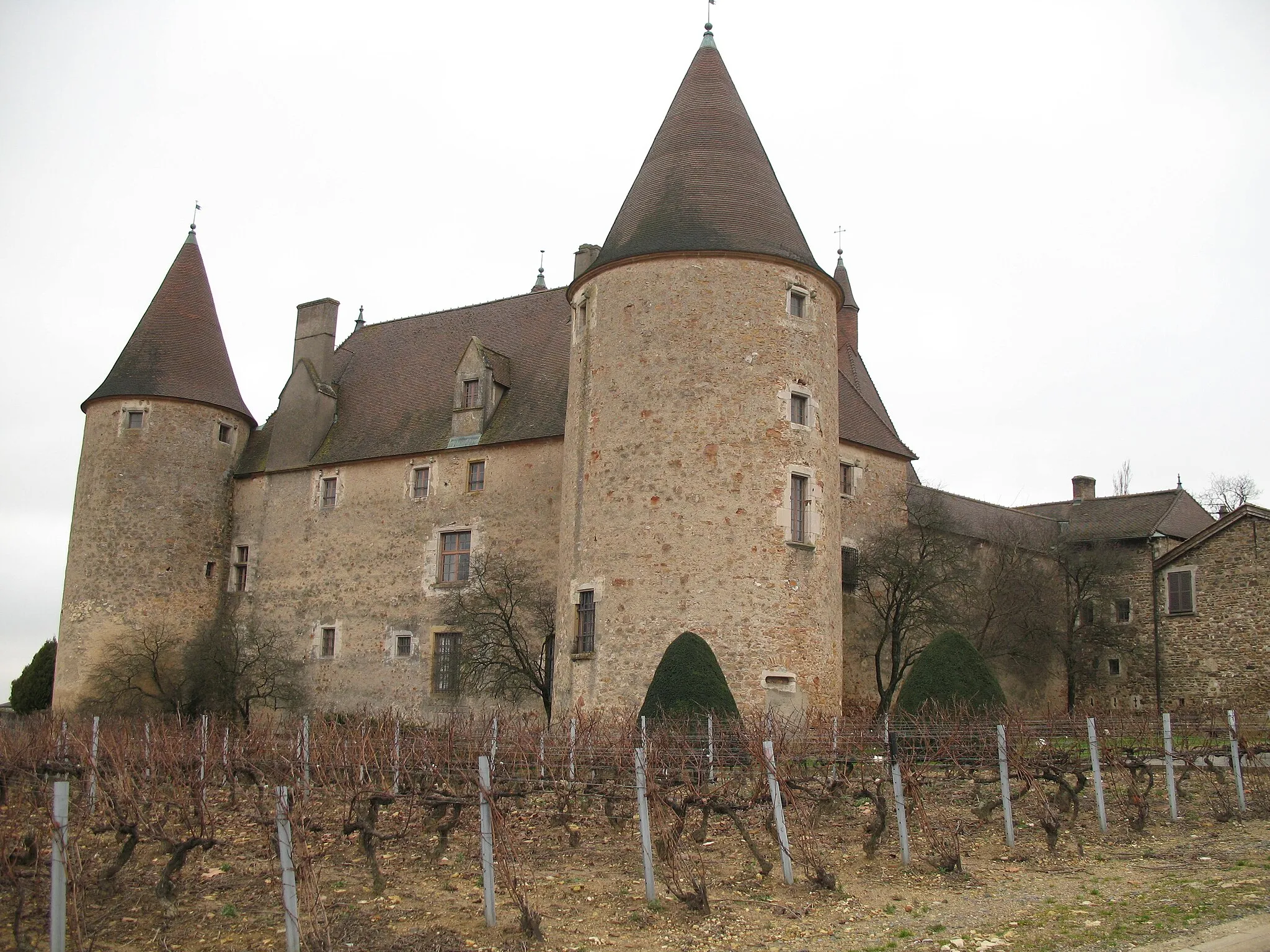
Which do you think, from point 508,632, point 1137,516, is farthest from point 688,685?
point 1137,516

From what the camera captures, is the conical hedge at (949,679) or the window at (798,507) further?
the window at (798,507)

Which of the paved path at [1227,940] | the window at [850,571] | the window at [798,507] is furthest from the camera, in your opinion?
the window at [850,571]

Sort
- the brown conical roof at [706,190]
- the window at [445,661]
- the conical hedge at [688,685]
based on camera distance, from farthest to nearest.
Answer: the window at [445,661], the brown conical roof at [706,190], the conical hedge at [688,685]

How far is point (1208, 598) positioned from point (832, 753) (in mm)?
19941

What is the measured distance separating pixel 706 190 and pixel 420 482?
9884 mm

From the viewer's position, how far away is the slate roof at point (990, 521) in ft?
96.0

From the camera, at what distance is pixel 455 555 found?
88.5 ft

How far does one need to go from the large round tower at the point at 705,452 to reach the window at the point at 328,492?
28.4 feet

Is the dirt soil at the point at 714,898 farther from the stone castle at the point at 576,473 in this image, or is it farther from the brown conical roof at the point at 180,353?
the brown conical roof at the point at 180,353

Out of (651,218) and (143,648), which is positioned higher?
(651,218)

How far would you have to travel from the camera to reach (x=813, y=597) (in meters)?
20.8

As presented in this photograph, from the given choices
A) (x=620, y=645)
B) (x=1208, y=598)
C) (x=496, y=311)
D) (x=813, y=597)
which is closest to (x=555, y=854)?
(x=620, y=645)

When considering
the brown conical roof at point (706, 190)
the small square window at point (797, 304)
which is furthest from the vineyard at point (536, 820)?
the brown conical roof at point (706, 190)

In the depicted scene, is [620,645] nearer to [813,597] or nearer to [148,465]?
[813,597]
